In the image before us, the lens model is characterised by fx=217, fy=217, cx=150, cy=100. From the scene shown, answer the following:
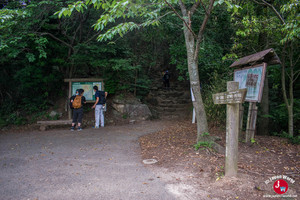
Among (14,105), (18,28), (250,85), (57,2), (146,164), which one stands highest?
(57,2)

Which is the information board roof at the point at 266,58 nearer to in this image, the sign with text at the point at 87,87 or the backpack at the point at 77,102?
the backpack at the point at 77,102

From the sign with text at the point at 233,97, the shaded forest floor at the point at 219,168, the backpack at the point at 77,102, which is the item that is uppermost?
the sign with text at the point at 233,97

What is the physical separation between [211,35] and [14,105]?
11.0m

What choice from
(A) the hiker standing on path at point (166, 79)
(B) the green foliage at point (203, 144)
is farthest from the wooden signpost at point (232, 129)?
(A) the hiker standing on path at point (166, 79)

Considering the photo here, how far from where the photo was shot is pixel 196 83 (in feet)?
19.8

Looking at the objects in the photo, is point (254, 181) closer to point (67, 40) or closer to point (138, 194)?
point (138, 194)

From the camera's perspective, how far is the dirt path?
134 inches

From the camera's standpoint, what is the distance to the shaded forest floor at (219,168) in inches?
133

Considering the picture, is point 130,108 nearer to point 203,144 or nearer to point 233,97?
point 203,144

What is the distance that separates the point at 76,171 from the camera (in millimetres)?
4359

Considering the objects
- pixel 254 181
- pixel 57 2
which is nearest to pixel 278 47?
pixel 254 181

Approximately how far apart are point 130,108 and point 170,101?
4.14 meters

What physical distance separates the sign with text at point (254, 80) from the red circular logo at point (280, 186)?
2.35m

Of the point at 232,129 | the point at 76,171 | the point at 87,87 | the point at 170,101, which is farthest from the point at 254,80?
the point at 170,101
